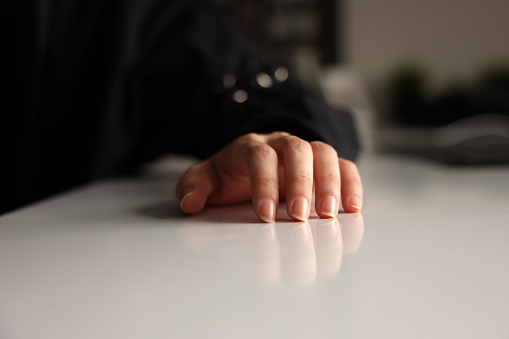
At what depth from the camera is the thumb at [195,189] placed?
387 millimetres

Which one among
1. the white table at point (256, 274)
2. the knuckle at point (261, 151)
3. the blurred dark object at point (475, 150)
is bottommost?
the white table at point (256, 274)

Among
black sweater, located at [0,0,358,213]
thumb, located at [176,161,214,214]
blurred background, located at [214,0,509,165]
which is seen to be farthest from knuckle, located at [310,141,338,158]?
blurred background, located at [214,0,509,165]

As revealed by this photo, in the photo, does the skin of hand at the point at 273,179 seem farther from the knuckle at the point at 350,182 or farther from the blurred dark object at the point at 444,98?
the blurred dark object at the point at 444,98

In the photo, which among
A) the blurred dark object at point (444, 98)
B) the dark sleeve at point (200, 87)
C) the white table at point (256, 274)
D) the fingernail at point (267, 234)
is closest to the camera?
the white table at point (256, 274)

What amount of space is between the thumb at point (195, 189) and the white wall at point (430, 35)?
245cm

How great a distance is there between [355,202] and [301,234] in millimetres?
92

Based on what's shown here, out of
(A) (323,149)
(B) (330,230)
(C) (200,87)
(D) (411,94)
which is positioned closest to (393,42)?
(D) (411,94)

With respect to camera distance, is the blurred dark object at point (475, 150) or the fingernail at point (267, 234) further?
the blurred dark object at point (475, 150)

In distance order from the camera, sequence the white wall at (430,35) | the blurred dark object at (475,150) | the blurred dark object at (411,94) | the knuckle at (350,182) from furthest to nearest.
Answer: the white wall at (430,35) → the blurred dark object at (411,94) → the blurred dark object at (475,150) → the knuckle at (350,182)

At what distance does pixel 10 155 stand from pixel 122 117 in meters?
0.18

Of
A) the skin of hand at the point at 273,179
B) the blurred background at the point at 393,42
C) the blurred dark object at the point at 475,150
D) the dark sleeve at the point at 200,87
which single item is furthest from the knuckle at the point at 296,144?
the blurred background at the point at 393,42

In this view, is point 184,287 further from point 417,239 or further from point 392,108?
point 392,108

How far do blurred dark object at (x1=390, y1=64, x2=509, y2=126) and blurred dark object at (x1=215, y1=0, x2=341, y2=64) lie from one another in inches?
19.5

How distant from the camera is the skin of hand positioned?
355mm
